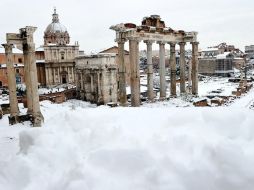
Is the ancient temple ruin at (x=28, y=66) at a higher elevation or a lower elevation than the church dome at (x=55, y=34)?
lower

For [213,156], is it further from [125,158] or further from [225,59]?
[225,59]

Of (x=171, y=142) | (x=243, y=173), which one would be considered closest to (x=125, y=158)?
(x=171, y=142)

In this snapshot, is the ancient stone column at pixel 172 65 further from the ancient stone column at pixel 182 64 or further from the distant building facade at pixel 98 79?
the distant building facade at pixel 98 79

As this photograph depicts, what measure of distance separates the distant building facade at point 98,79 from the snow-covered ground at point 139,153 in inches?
A: 1156

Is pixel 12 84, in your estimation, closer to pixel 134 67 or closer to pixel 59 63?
pixel 134 67

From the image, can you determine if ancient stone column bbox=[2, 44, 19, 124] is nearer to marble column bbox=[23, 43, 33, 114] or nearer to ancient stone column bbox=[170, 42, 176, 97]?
marble column bbox=[23, 43, 33, 114]

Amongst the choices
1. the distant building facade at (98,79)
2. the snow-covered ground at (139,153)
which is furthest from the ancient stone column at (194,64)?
the snow-covered ground at (139,153)

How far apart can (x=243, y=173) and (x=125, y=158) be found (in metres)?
2.42

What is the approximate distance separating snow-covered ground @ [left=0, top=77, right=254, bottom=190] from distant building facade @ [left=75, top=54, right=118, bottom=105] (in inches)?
1156

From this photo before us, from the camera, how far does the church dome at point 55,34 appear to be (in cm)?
5644

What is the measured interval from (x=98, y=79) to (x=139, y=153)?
3189cm

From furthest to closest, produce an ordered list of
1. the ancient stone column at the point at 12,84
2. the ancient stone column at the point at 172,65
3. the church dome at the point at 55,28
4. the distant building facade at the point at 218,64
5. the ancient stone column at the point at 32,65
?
the distant building facade at the point at 218,64 → the church dome at the point at 55,28 → the ancient stone column at the point at 172,65 → the ancient stone column at the point at 12,84 → the ancient stone column at the point at 32,65

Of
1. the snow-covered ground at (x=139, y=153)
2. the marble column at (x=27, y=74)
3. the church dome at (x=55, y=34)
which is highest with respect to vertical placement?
the church dome at (x=55, y=34)

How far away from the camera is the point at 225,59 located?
270 feet
